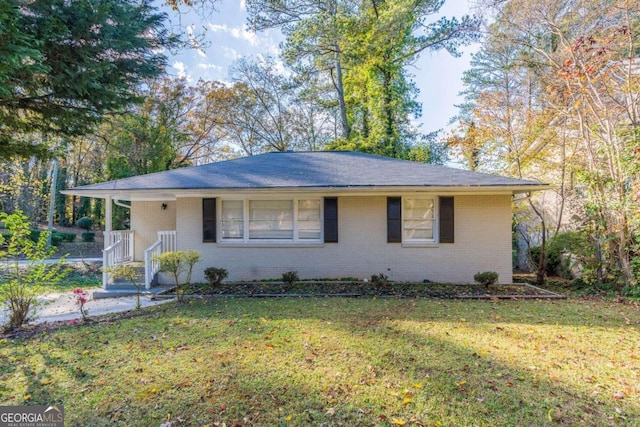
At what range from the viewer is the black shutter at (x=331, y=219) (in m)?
8.65

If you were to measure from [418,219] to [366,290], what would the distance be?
2.68 metres

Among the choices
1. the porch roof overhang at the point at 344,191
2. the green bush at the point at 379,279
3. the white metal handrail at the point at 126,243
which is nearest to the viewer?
the porch roof overhang at the point at 344,191

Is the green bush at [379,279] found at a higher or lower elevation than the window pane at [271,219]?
lower

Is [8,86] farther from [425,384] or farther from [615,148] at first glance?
[615,148]

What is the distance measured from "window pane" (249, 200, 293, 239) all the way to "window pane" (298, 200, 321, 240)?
27 cm

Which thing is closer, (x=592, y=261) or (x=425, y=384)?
(x=425, y=384)

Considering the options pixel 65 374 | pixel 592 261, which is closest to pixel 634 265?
pixel 592 261

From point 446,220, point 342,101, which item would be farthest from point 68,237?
point 446,220

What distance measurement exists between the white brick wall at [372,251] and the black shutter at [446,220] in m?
0.21

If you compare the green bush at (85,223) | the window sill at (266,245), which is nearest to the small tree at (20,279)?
the window sill at (266,245)

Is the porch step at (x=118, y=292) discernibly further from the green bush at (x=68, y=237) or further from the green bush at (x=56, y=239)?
the green bush at (x=68, y=237)

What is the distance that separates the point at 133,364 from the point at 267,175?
5.93 m

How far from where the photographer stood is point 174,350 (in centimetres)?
412

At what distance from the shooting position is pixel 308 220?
29.2ft
